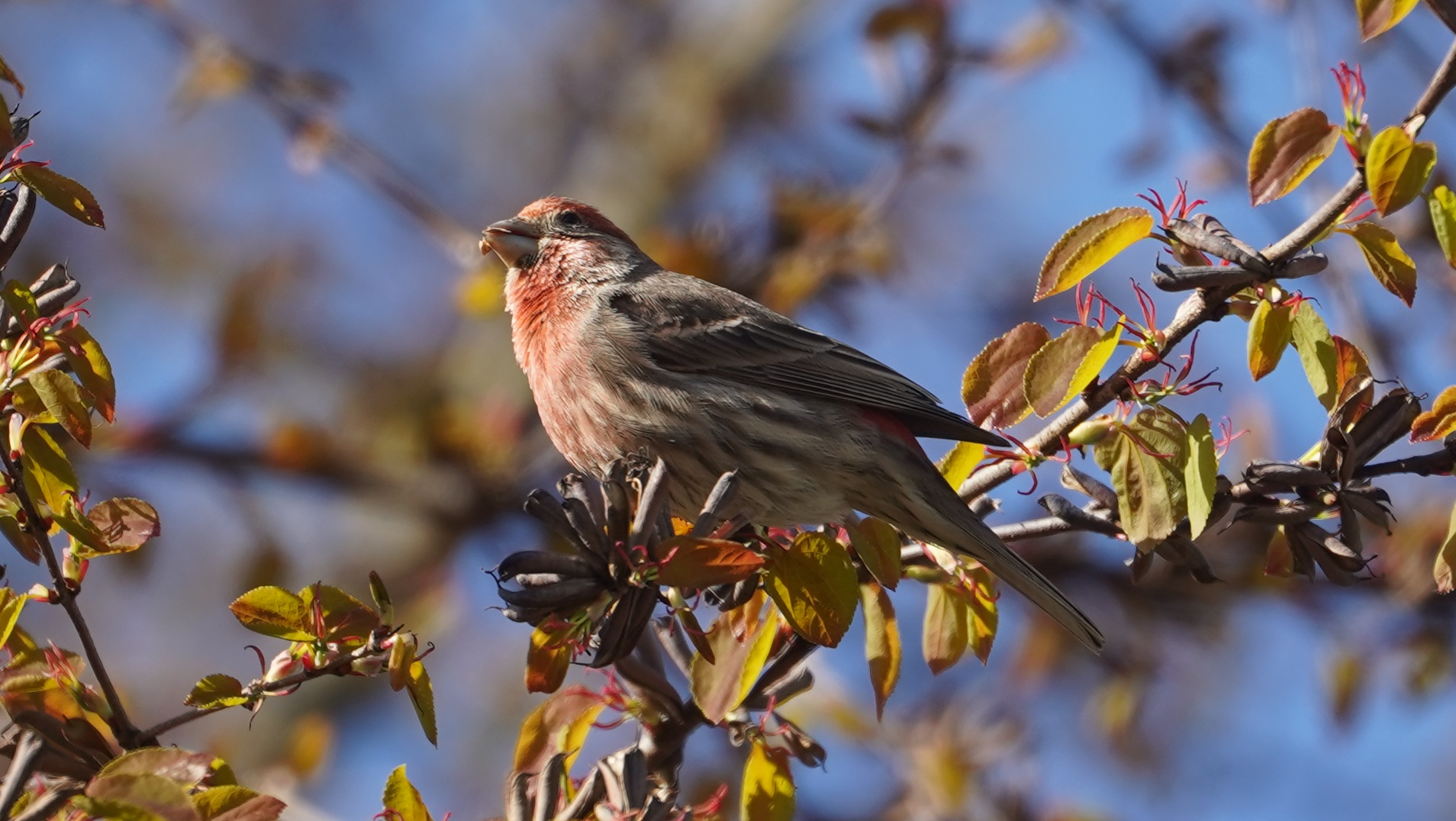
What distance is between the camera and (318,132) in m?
5.67

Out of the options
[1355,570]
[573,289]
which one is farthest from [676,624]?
[573,289]

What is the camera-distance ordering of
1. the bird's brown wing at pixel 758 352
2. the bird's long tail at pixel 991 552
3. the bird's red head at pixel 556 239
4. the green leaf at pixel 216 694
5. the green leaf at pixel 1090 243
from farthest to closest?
the bird's red head at pixel 556 239 → the bird's brown wing at pixel 758 352 → the bird's long tail at pixel 991 552 → the green leaf at pixel 1090 243 → the green leaf at pixel 216 694

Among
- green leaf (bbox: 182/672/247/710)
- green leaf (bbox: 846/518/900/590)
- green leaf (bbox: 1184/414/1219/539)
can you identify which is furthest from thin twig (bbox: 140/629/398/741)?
green leaf (bbox: 1184/414/1219/539)

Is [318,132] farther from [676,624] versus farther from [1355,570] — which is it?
[1355,570]

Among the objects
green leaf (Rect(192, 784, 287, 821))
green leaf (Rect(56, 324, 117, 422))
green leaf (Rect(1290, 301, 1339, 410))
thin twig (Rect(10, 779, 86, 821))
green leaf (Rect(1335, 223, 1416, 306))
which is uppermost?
green leaf (Rect(1335, 223, 1416, 306))

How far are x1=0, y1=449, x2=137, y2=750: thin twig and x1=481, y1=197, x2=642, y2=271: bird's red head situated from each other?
263cm

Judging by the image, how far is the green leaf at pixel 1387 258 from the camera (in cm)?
227

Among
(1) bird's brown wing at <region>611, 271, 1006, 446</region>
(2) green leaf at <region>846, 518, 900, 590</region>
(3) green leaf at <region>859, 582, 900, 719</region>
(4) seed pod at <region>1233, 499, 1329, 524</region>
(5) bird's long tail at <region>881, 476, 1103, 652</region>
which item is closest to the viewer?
(4) seed pod at <region>1233, 499, 1329, 524</region>

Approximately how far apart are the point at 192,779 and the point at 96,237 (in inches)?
388

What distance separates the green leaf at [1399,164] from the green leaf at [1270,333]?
307 mm

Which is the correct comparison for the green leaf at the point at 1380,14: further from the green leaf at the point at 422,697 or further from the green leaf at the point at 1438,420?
the green leaf at the point at 422,697

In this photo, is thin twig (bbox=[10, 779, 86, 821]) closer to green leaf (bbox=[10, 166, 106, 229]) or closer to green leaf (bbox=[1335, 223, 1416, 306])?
green leaf (bbox=[10, 166, 106, 229])

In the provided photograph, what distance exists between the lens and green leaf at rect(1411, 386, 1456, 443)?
7.91 feet

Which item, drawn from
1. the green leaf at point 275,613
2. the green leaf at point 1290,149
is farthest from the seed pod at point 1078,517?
the green leaf at point 275,613
